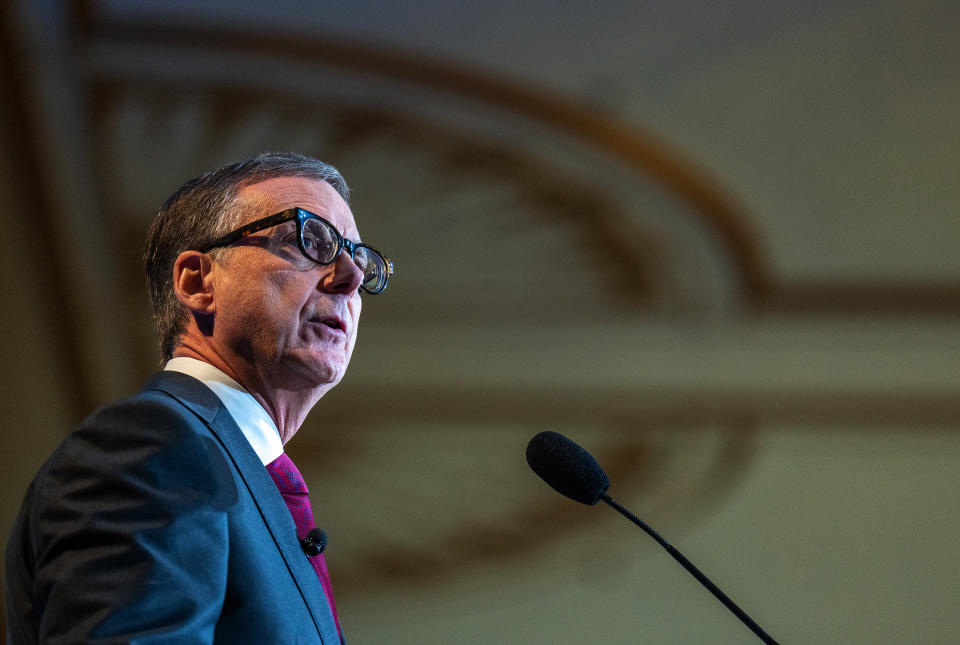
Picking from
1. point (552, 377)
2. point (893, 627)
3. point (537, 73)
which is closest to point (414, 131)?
point (537, 73)

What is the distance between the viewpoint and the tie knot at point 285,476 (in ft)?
4.56

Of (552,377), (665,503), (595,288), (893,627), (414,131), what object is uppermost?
(414,131)

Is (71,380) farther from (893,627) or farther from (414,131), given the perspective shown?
(893,627)

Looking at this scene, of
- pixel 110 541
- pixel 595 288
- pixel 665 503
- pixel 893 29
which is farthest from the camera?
pixel 665 503

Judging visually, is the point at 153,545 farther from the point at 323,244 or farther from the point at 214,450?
the point at 323,244

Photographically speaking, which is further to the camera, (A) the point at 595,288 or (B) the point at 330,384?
(A) the point at 595,288

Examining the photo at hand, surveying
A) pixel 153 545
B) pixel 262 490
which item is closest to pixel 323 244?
pixel 262 490

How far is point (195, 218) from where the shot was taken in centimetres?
157

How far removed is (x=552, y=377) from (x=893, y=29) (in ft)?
7.61

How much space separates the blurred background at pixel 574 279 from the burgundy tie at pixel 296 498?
2.65 m

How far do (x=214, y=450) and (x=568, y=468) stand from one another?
0.54m

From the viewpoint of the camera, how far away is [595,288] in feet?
15.4

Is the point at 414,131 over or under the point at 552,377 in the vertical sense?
over

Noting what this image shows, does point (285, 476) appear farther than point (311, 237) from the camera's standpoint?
No
